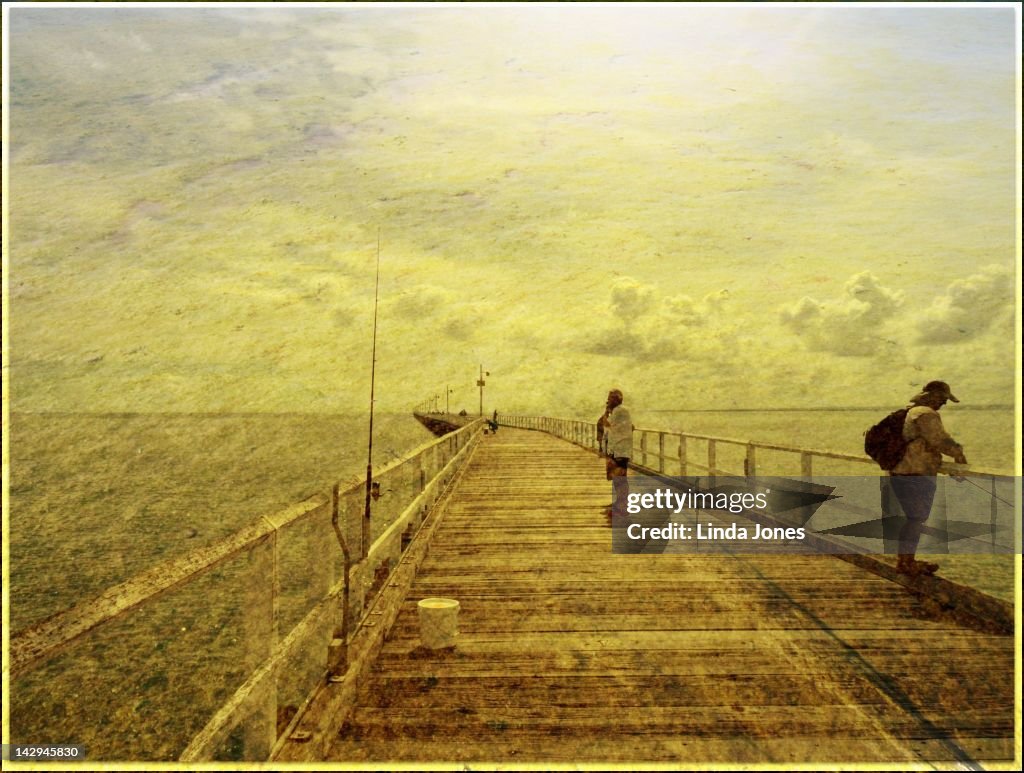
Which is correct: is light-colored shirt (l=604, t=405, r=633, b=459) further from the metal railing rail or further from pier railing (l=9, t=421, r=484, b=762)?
pier railing (l=9, t=421, r=484, b=762)

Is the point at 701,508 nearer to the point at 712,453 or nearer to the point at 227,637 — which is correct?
the point at 712,453

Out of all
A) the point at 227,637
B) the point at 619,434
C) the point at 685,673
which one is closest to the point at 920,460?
the point at 685,673

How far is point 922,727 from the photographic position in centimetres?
400

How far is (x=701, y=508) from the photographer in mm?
11359

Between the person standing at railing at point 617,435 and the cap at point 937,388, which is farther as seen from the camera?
the person standing at railing at point 617,435

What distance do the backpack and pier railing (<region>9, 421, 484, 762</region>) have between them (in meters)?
4.83

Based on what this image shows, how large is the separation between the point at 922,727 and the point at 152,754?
218 feet

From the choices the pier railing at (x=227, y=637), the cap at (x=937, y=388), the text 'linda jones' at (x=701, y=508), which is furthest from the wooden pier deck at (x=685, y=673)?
the cap at (x=937, y=388)

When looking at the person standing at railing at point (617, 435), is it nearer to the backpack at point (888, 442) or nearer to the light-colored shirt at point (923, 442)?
the backpack at point (888, 442)

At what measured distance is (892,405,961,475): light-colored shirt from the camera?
19.8 ft

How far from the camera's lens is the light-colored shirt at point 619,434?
10.1 m

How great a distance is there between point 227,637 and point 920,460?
8323cm
